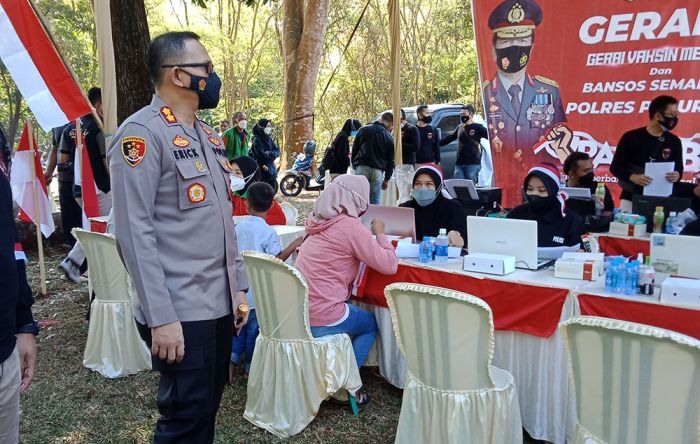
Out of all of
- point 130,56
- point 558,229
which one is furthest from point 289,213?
point 558,229

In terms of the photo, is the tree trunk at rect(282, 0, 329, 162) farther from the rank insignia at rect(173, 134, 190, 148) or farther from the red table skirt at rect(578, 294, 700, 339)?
the rank insignia at rect(173, 134, 190, 148)

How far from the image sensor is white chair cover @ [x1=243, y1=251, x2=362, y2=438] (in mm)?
2943

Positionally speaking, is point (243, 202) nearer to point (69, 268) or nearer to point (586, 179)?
point (69, 268)

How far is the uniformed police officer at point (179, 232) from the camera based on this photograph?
5.18ft

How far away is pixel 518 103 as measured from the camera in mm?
6809

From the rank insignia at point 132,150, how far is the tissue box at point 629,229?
3350 mm

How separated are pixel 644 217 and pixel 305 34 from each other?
31.7 ft

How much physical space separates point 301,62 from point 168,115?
11.0m

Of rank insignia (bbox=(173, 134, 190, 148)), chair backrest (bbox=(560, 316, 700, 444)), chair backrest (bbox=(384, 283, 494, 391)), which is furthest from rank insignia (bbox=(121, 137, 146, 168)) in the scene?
chair backrest (bbox=(560, 316, 700, 444))

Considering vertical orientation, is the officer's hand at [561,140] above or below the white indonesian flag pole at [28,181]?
above

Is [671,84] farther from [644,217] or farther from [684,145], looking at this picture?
[644,217]

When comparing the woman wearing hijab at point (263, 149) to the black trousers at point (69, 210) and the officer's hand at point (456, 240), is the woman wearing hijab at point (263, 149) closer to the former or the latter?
the black trousers at point (69, 210)

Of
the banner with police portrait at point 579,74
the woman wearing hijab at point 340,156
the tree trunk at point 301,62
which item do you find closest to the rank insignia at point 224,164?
the banner with police portrait at point 579,74

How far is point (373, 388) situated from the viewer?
3.45 m
